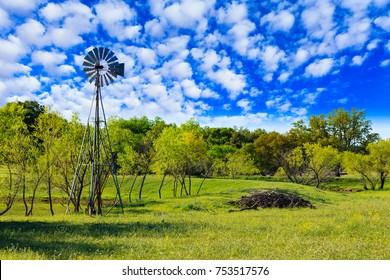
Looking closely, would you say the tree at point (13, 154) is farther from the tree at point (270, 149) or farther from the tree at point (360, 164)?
the tree at point (270, 149)

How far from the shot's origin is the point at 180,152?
56156mm

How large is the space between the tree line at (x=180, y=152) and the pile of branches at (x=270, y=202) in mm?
18274

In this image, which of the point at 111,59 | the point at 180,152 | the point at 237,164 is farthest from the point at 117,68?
the point at 237,164

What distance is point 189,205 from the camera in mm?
34906

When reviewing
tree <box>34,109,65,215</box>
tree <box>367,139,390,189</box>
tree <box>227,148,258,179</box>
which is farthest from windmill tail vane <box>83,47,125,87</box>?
tree <box>367,139,390,189</box>

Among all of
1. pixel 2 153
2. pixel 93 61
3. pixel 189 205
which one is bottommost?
pixel 189 205

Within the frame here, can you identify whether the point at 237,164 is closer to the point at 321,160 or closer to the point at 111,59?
the point at 321,160

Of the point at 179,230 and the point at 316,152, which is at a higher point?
the point at 316,152

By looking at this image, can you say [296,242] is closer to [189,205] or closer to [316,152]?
[189,205]

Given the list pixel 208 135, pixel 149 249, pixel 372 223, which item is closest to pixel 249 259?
pixel 149 249

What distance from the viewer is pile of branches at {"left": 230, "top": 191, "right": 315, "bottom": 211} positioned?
32.8 metres

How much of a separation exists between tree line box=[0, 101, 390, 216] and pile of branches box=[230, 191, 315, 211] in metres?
18.3

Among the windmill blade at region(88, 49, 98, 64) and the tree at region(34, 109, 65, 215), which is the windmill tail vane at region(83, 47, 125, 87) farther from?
the tree at region(34, 109, 65, 215)

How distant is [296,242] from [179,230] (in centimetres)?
628
